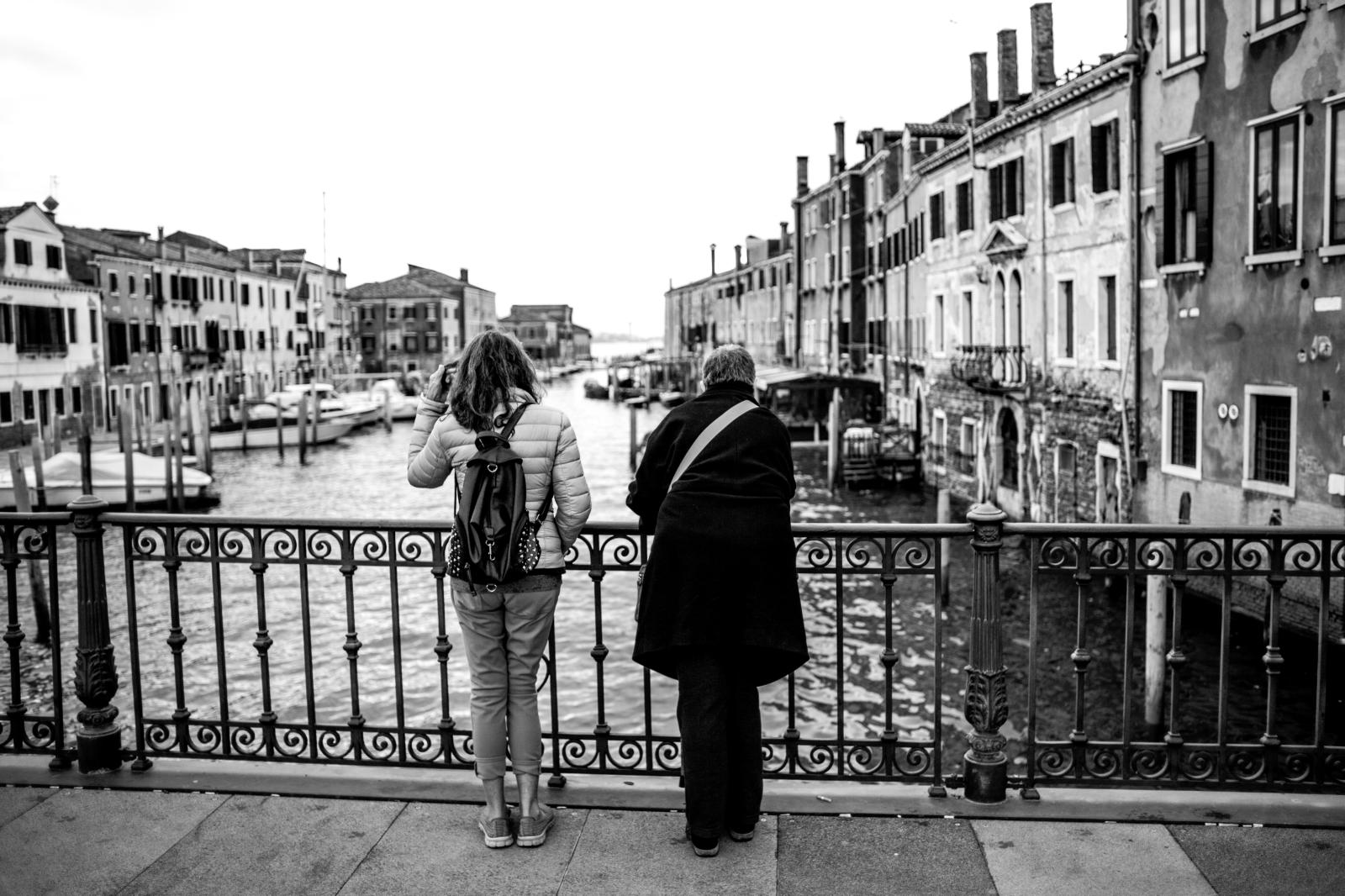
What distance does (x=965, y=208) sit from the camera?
29.2m

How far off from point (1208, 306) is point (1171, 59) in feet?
12.6

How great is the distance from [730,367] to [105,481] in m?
32.4

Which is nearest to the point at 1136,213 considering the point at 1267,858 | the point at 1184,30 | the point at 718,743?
the point at 1184,30

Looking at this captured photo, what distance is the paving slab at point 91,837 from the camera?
3.95m

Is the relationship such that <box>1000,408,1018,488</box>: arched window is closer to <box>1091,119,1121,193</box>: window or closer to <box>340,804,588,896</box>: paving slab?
<box>1091,119,1121,193</box>: window

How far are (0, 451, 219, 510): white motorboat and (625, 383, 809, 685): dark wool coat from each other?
97.8ft

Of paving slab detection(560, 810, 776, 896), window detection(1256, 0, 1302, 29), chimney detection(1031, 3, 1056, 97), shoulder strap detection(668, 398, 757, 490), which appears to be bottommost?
paving slab detection(560, 810, 776, 896)

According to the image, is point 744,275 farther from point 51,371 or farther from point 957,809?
point 957,809

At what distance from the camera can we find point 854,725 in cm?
1384

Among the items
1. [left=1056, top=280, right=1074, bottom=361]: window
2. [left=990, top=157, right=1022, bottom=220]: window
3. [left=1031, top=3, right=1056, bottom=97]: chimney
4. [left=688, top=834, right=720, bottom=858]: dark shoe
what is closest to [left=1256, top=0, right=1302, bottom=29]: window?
[left=1056, top=280, right=1074, bottom=361]: window

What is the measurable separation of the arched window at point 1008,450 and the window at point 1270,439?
384 inches

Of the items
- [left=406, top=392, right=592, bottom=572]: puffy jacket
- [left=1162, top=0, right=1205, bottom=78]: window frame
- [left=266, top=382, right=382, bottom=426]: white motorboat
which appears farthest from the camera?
[left=266, top=382, right=382, bottom=426]: white motorboat

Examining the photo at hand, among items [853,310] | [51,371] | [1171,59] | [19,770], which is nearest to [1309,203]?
[1171,59]

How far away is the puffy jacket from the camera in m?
4.16
